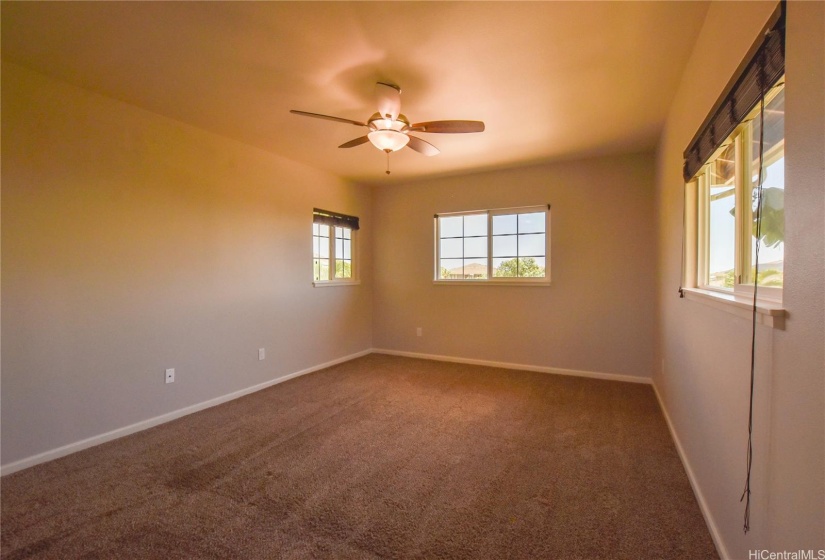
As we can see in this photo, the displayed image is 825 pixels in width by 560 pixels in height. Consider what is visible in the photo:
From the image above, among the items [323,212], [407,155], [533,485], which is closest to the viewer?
[533,485]

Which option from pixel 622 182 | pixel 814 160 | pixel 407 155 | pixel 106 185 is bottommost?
pixel 814 160

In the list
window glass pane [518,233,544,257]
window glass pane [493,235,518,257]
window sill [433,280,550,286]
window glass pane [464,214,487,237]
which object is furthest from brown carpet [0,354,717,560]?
window glass pane [464,214,487,237]

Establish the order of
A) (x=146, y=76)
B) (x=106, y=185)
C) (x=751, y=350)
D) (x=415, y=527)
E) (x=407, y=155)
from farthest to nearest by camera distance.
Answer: (x=407, y=155) < (x=106, y=185) < (x=146, y=76) < (x=415, y=527) < (x=751, y=350)

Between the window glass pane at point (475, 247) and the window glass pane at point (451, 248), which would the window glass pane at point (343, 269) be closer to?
the window glass pane at point (451, 248)

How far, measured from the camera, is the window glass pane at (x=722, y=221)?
1.77 metres

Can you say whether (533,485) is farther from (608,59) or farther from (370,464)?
(608,59)

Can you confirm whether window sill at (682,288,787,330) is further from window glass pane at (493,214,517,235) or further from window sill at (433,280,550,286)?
window glass pane at (493,214,517,235)

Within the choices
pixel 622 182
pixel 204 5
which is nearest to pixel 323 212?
pixel 204 5

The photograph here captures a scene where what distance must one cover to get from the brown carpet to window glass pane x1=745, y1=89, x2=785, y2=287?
123 cm

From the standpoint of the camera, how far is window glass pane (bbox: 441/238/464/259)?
4.95m

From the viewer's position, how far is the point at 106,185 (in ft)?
8.68

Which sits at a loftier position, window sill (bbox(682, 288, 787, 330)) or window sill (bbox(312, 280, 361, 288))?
window sill (bbox(682, 288, 787, 330))

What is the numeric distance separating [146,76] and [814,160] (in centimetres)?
327

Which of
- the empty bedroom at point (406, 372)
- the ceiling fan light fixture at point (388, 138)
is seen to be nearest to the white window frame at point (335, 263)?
the empty bedroom at point (406, 372)
